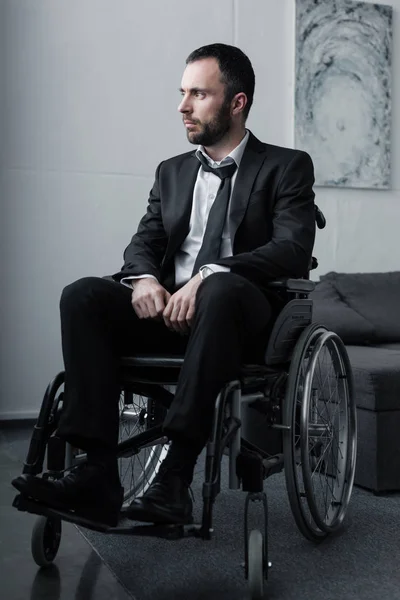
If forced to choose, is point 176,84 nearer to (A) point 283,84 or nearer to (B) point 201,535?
(A) point 283,84

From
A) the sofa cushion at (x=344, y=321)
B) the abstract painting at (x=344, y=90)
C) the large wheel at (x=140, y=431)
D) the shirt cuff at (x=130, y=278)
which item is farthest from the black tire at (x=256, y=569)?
the abstract painting at (x=344, y=90)

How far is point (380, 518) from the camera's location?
2.18 meters

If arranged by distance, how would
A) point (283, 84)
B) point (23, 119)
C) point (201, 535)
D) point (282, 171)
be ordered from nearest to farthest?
point (201, 535), point (282, 171), point (23, 119), point (283, 84)

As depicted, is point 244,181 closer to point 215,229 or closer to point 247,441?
point 215,229

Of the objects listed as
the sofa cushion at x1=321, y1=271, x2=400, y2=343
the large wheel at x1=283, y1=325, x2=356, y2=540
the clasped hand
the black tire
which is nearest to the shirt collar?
the clasped hand

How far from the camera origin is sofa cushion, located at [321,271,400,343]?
10.9ft

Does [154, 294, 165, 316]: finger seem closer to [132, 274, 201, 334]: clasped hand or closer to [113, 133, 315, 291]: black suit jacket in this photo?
[132, 274, 201, 334]: clasped hand

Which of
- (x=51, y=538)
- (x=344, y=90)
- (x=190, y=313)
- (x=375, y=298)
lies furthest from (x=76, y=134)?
(x=51, y=538)

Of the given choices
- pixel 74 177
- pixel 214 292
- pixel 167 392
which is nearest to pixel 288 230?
pixel 214 292

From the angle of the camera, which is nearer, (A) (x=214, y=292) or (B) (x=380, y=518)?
(A) (x=214, y=292)

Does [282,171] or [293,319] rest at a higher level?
[282,171]

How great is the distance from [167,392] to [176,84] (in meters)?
2.24

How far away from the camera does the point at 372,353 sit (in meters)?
2.84

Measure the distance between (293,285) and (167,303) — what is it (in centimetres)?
29
